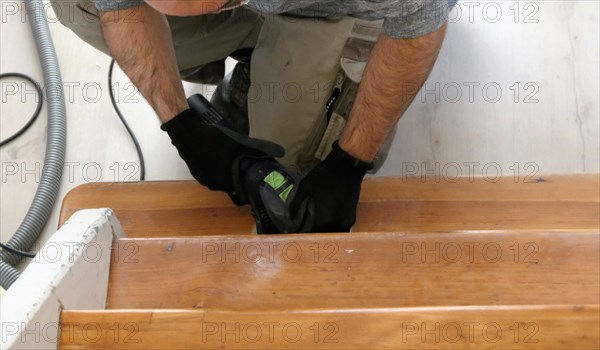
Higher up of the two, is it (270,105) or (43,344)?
(270,105)

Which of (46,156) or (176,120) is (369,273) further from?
(46,156)

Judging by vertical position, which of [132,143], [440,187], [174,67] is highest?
[174,67]

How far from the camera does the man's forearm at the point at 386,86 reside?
1.17m

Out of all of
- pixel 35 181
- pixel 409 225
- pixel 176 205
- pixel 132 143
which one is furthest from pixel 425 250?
pixel 35 181

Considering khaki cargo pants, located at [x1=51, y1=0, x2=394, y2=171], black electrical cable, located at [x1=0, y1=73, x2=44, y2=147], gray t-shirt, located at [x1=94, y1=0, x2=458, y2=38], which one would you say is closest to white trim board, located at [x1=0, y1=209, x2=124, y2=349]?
gray t-shirt, located at [x1=94, y1=0, x2=458, y2=38]

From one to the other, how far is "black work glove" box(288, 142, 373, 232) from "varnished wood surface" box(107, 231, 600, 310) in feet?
0.59

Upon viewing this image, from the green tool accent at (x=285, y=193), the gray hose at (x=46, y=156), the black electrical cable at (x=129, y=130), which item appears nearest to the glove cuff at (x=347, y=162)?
the green tool accent at (x=285, y=193)

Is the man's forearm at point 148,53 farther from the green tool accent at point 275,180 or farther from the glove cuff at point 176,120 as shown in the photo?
the green tool accent at point 275,180

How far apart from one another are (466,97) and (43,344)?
151 centimetres

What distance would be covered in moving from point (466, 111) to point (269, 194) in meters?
0.89

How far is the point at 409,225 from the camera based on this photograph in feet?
4.33

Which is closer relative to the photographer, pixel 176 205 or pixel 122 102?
pixel 176 205

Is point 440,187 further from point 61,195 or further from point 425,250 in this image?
point 61,195

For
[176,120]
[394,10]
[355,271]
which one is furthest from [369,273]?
[176,120]
